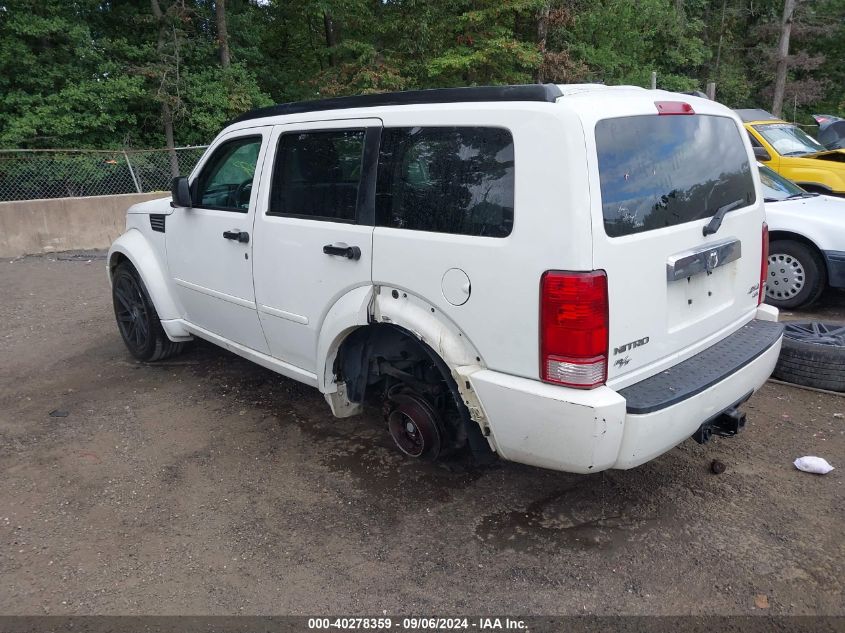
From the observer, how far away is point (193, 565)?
9.91ft

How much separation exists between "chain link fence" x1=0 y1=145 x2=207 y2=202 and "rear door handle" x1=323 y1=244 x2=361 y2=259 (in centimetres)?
1025

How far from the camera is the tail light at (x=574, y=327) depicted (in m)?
2.59

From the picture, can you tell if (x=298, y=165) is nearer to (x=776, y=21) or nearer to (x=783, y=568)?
(x=783, y=568)

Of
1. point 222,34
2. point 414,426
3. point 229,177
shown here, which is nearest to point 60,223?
point 229,177

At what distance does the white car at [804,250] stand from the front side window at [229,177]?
495 centimetres

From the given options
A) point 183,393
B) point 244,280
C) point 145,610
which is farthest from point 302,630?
point 183,393

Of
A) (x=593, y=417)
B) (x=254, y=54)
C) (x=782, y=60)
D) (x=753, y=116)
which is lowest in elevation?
(x=593, y=417)

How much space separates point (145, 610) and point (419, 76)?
1740cm

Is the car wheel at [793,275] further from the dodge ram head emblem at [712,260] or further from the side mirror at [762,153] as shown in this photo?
the dodge ram head emblem at [712,260]

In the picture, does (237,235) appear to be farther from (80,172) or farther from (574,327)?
(80,172)

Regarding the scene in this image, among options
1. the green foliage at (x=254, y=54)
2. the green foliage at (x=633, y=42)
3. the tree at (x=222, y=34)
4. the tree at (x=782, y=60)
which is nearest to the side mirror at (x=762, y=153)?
the green foliage at (x=254, y=54)

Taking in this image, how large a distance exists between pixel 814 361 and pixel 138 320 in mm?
5132

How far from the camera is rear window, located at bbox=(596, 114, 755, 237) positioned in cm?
271

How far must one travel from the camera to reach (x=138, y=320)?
5473mm
